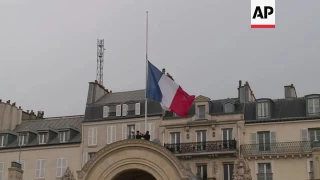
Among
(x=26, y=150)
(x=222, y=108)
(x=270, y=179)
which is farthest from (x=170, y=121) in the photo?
(x=26, y=150)

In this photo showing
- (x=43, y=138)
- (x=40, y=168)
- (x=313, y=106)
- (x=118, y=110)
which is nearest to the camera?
(x=313, y=106)

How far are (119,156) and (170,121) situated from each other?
44.6ft

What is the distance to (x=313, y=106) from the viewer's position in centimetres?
4650

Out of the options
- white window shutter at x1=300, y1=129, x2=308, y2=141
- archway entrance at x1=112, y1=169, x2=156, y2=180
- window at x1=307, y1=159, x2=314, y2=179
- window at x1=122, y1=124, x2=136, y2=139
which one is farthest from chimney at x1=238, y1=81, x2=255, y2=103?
archway entrance at x1=112, y1=169, x2=156, y2=180

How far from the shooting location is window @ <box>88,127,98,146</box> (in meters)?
50.9

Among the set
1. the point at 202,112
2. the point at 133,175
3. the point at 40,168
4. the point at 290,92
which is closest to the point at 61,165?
the point at 40,168

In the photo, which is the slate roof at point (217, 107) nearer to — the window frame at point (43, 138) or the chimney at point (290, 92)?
the chimney at point (290, 92)

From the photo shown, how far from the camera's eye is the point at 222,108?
161 feet

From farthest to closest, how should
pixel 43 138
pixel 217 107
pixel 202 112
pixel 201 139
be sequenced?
pixel 43 138, pixel 217 107, pixel 202 112, pixel 201 139

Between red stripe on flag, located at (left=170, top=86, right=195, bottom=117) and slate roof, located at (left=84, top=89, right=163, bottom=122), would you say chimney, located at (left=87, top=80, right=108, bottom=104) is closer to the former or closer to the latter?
slate roof, located at (left=84, top=89, right=163, bottom=122)

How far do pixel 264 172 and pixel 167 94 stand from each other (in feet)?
41.1

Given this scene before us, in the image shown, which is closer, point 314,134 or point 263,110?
point 314,134

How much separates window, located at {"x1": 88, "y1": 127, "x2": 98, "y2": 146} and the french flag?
14.6 metres

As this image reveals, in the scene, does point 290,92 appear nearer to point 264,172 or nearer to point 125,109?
point 264,172
